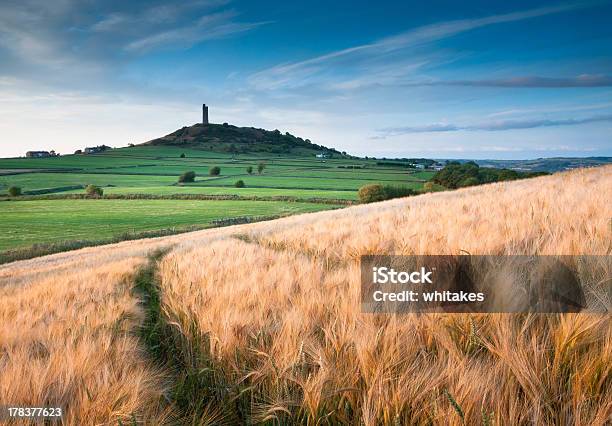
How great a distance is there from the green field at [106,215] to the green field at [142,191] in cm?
9

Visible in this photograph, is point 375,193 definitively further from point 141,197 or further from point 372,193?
point 141,197

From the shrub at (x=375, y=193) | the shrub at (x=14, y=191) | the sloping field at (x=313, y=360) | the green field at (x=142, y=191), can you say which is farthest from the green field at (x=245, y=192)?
the sloping field at (x=313, y=360)

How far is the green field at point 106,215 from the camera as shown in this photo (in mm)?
38094

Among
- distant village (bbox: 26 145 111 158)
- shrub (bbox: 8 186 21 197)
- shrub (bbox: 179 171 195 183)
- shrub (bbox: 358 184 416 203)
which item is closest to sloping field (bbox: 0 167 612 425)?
shrub (bbox: 358 184 416 203)

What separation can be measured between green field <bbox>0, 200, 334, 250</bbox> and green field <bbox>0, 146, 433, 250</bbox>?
87 millimetres

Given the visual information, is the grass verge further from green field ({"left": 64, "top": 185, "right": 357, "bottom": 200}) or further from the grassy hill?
green field ({"left": 64, "top": 185, "right": 357, "bottom": 200})

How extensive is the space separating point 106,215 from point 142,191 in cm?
2292

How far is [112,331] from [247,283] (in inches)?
44.6

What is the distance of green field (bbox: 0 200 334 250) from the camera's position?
125 ft

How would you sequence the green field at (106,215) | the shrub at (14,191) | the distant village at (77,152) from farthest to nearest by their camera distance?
the distant village at (77,152) → the shrub at (14,191) → the green field at (106,215)

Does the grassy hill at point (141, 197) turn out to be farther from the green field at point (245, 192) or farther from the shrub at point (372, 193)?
the shrub at point (372, 193)

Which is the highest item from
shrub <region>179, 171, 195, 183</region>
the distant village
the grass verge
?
the distant village

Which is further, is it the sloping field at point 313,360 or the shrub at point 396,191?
the shrub at point 396,191

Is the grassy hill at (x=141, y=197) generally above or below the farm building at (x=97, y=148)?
below
